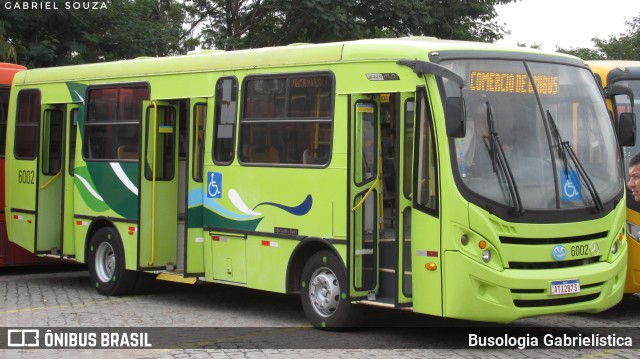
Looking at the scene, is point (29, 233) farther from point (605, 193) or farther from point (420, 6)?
point (420, 6)

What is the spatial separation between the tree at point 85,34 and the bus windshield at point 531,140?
46.9 ft

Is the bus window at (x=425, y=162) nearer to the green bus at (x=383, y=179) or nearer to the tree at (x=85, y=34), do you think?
the green bus at (x=383, y=179)

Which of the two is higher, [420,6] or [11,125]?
[420,6]

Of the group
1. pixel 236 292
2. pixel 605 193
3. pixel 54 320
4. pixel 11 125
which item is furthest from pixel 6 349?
pixel 11 125

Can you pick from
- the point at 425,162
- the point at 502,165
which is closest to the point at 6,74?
the point at 425,162

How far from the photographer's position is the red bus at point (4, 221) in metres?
17.7

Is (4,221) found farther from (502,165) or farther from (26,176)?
(502,165)

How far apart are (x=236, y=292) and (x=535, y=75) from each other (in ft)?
20.3

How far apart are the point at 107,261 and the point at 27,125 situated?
312cm

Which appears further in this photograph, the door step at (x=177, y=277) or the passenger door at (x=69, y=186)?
the passenger door at (x=69, y=186)

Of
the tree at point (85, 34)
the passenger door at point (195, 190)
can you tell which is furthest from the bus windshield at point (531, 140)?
the tree at point (85, 34)

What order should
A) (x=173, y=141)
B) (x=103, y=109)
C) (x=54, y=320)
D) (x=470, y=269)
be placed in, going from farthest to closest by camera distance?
(x=103, y=109)
(x=173, y=141)
(x=54, y=320)
(x=470, y=269)

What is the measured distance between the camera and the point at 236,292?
609 inches

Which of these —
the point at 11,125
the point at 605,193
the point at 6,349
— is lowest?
the point at 6,349
